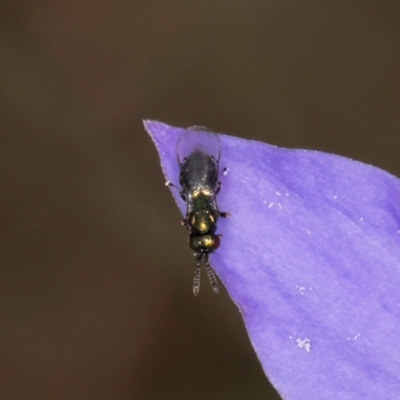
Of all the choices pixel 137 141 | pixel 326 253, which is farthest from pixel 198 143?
pixel 137 141

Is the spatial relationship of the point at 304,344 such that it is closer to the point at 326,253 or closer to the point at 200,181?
the point at 326,253

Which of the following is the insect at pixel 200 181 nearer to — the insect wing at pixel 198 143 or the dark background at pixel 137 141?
the insect wing at pixel 198 143

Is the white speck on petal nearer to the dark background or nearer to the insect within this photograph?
the insect

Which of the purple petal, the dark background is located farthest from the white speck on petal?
the dark background

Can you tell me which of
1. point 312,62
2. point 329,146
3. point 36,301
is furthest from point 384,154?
point 36,301

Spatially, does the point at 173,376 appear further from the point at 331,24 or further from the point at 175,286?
the point at 331,24

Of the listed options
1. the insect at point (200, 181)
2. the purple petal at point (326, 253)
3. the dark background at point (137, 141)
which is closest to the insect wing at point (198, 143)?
the insect at point (200, 181)
